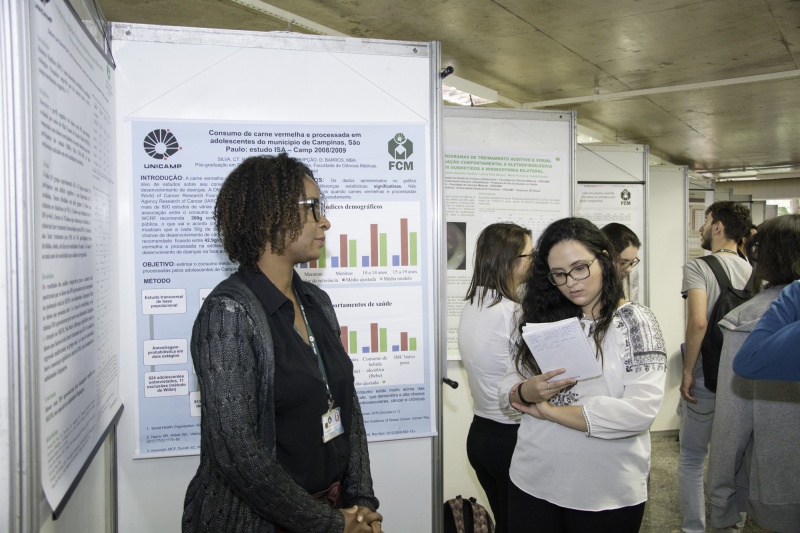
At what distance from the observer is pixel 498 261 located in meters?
2.30

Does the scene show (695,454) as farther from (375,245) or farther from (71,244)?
(71,244)

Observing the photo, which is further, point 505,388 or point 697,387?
point 697,387

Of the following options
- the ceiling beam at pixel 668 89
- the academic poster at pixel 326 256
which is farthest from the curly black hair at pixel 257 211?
the ceiling beam at pixel 668 89

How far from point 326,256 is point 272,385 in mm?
878

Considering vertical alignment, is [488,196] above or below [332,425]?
above

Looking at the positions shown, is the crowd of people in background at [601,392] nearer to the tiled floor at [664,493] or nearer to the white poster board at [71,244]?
the white poster board at [71,244]

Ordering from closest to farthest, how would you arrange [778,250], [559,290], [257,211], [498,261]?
[257,211], [559,290], [778,250], [498,261]

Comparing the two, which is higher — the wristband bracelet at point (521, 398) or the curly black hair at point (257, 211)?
the curly black hair at point (257, 211)

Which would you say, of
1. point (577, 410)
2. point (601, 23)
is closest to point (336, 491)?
point (577, 410)

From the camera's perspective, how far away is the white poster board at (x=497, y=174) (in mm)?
3268

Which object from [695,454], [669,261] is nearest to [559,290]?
[695,454]

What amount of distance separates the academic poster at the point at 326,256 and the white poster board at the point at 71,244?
16 centimetres

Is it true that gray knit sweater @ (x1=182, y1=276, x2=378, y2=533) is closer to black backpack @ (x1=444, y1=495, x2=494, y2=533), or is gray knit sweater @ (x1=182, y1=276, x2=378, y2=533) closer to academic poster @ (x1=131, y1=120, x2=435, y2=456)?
academic poster @ (x1=131, y1=120, x2=435, y2=456)

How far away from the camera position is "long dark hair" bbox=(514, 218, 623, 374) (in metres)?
1.71
